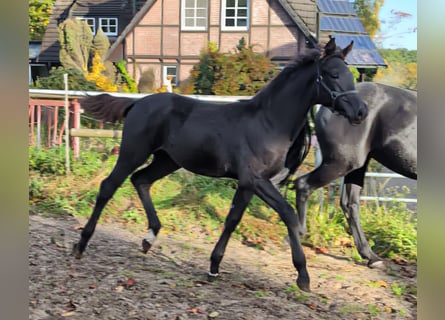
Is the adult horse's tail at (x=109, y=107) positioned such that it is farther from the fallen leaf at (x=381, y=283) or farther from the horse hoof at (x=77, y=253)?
the fallen leaf at (x=381, y=283)

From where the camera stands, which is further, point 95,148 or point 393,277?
point 95,148

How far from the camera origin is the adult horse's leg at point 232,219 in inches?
156

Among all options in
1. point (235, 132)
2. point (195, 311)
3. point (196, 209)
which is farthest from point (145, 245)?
point (235, 132)

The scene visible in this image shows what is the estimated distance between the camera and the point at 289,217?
366 cm

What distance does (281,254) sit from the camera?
4.64 meters

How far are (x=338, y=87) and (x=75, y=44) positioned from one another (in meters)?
3.01

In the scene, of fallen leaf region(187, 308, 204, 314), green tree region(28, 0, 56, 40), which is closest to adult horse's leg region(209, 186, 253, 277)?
fallen leaf region(187, 308, 204, 314)

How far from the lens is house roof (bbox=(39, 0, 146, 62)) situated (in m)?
5.36

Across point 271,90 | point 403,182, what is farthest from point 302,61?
point 403,182

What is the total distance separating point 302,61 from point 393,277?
6.56 feet

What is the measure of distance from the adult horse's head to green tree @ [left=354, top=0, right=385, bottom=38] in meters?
1.50

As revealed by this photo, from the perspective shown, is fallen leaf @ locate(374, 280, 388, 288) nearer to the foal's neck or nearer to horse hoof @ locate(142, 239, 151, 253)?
the foal's neck
